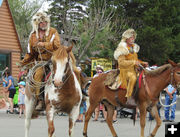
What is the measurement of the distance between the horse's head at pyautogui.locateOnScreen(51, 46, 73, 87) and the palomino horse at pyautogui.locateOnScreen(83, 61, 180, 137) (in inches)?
131

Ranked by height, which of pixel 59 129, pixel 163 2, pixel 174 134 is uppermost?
pixel 163 2

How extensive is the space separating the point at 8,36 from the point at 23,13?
19256mm

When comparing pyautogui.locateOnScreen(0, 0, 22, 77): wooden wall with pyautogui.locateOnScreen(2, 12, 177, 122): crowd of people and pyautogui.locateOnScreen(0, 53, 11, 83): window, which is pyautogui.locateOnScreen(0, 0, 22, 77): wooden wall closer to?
pyautogui.locateOnScreen(0, 53, 11, 83): window

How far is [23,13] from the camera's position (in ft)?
163

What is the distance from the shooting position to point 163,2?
47.3 m

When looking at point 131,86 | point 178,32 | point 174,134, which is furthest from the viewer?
point 178,32

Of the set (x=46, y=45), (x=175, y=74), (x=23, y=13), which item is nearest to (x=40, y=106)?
(x=46, y=45)

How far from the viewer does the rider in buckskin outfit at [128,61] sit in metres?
11.4

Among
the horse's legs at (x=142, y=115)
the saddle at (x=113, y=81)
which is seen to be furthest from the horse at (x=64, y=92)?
the saddle at (x=113, y=81)

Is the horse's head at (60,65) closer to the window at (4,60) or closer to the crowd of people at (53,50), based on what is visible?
the crowd of people at (53,50)

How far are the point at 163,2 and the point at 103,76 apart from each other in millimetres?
36459

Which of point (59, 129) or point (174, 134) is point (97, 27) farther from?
point (174, 134)

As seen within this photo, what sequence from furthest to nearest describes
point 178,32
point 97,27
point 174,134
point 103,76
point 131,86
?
point 178,32 → point 97,27 → point 103,76 → point 131,86 → point 174,134

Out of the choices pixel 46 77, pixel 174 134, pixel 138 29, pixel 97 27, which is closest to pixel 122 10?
pixel 138 29
